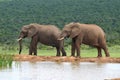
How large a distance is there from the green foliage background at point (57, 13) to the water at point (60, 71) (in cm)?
1853

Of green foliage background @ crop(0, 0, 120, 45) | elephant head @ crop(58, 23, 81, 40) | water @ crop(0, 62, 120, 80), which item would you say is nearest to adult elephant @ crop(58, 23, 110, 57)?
elephant head @ crop(58, 23, 81, 40)

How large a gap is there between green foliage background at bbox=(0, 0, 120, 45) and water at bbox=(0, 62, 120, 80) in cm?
1853

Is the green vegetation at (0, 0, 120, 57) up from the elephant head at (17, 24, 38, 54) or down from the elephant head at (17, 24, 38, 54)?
up

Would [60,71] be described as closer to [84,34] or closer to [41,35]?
[84,34]

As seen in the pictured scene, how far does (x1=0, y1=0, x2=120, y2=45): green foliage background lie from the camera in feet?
158

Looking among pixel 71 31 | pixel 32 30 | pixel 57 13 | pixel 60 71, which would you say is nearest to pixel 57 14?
pixel 57 13

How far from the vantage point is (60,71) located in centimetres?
1789

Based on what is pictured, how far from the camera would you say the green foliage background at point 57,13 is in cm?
4826

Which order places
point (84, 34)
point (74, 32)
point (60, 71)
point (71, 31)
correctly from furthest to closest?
point (84, 34)
point (71, 31)
point (74, 32)
point (60, 71)

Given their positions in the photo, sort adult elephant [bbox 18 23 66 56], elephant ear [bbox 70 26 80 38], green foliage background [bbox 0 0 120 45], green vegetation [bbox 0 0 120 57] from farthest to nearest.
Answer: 1. green foliage background [bbox 0 0 120 45]
2. green vegetation [bbox 0 0 120 57]
3. adult elephant [bbox 18 23 66 56]
4. elephant ear [bbox 70 26 80 38]

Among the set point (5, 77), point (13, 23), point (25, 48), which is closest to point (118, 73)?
point (5, 77)

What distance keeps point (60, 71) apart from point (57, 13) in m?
41.4

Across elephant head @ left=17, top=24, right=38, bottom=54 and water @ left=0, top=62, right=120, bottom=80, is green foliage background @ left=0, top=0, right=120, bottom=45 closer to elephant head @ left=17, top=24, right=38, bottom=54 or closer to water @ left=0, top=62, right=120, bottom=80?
elephant head @ left=17, top=24, right=38, bottom=54

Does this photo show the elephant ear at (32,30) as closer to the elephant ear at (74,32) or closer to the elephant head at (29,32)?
the elephant head at (29,32)
